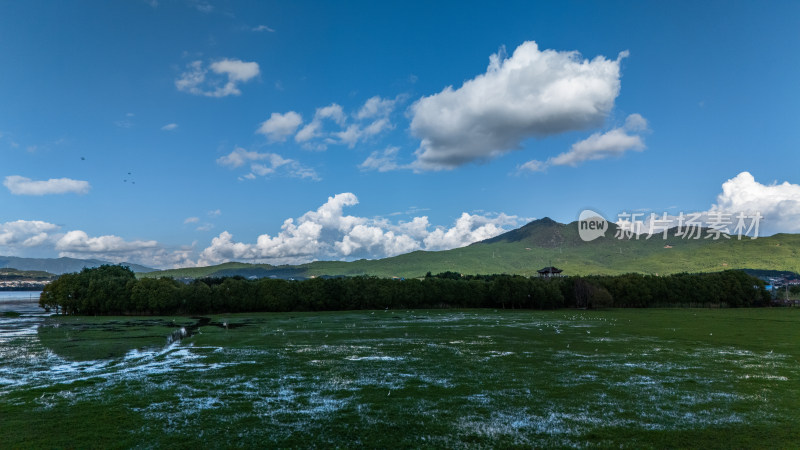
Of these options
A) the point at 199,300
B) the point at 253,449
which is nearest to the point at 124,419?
the point at 253,449

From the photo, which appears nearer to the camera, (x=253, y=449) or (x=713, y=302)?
(x=253, y=449)

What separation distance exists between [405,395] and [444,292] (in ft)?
314

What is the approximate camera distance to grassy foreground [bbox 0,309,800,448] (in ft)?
51.0

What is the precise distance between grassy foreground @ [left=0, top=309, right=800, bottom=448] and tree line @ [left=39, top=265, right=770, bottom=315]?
58.2 meters

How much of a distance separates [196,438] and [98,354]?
26.6 m

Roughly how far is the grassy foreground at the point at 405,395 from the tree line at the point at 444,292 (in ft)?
191

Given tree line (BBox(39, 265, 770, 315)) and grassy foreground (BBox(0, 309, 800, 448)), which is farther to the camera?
tree line (BBox(39, 265, 770, 315))

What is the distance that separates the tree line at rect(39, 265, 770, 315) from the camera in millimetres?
96875

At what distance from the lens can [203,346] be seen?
4062 centimetres

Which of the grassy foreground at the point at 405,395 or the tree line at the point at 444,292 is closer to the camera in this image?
the grassy foreground at the point at 405,395

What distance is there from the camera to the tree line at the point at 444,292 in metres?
96.9

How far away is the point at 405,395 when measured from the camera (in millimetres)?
21094

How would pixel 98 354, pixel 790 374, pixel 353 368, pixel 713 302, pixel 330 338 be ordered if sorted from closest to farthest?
pixel 790 374 < pixel 353 368 < pixel 98 354 < pixel 330 338 < pixel 713 302

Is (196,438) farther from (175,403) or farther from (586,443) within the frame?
(586,443)
